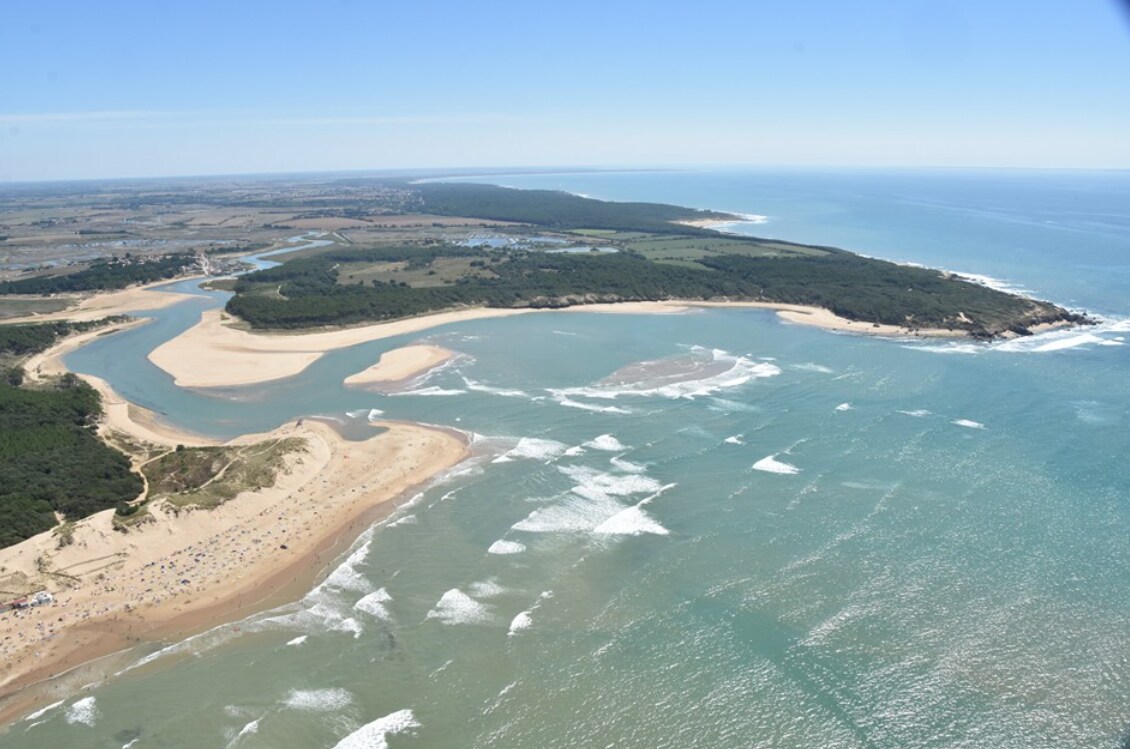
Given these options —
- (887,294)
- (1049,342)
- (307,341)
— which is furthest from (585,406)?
(887,294)

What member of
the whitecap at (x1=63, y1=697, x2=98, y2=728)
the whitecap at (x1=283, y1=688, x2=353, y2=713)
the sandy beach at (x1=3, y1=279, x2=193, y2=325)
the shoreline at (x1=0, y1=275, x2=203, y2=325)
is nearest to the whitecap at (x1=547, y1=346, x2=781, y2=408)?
the whitecap at (x1=283, y1=688, x2=353, y2=713)

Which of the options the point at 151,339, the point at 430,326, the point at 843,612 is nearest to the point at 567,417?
the point at 843,612

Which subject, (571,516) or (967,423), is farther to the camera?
(967,423)

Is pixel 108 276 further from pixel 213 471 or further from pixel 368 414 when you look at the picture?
pixel 213 471

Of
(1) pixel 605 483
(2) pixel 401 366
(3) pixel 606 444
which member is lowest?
(1) pixel 605 483

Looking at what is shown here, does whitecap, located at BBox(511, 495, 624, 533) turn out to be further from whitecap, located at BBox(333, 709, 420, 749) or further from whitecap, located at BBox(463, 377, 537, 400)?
whitecap, located at BBox(463, 377, 537, 400)
